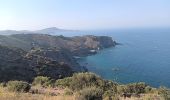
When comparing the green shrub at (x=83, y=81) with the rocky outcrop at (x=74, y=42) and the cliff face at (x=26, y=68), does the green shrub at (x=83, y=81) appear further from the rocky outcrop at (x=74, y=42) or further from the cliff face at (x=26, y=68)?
the rocky outcrop at (x=74, y=42)

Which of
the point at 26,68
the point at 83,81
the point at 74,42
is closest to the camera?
the point at 83,81

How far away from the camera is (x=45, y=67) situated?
68.0 metres

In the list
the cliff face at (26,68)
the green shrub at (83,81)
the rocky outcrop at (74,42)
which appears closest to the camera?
the green shrub at (83,81)

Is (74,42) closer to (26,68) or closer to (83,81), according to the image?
(26,68)

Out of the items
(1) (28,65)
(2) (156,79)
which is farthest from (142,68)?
(1) (28,65)

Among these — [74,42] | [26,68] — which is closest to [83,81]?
[26,68]

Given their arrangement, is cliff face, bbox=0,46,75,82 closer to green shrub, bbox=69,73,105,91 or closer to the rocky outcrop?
green shrub, bbox=69,73,105,91

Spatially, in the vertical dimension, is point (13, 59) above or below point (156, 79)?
above

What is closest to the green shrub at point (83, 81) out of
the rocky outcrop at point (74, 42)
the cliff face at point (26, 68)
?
the cliff face at point (26, 68)

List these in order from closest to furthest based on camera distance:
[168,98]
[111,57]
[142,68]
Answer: [168,98] < [142,68] < [111,57]

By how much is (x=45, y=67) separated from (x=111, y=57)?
55356 mm

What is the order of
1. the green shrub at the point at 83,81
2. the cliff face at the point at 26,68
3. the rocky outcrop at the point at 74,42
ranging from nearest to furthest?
the green shrub at the point at 83,81, the cliff face at the point at 26,68, the rocky outcrop at the point at 74,42

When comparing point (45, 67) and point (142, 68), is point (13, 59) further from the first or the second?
point (142, 68)

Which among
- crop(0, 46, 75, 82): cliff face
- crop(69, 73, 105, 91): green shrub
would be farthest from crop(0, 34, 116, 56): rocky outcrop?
crop(69, 73, 105, 91): green shrub
